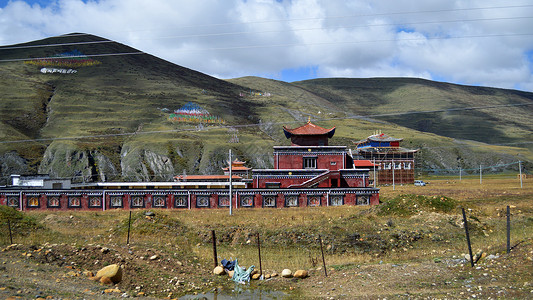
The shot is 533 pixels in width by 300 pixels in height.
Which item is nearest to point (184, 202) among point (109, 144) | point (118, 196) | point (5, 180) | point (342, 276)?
point (118, 196)

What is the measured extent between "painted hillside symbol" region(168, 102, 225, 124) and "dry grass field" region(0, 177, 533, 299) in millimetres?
134159

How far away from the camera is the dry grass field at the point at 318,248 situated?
18234mm

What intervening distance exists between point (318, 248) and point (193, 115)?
524ft

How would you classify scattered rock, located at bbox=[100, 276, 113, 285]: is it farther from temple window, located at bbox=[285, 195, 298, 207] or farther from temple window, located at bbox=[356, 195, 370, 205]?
temple window, located at bbox=[356, 195, 370, 205]

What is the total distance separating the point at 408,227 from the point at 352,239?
16.7 feet

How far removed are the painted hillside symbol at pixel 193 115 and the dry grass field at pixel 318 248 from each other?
134m

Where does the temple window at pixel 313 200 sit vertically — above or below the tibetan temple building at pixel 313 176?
below

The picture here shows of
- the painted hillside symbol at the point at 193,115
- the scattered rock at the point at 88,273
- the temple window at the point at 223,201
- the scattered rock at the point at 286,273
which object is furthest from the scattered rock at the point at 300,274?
the painted hillside symbol at the point at 193,115

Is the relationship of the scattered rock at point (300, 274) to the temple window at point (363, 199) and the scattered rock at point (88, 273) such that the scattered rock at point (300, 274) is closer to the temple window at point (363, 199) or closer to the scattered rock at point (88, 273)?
the scattered rock at point (88, 273)

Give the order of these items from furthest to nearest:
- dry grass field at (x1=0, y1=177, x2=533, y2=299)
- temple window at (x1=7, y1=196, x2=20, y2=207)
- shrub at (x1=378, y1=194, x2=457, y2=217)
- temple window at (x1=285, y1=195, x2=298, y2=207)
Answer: temple window at (x1=7, y1=196, x2=20, y2=207), temple window at (x1=285, y1=195, x2=298, y2=207), shrub at (x1=378, y1=194, x2=457, y2=217), dry grass field at (x1=0, y1=177, x2=533, y2=299)

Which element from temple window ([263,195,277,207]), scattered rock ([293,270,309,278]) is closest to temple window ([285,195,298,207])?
temple window ([263,195,277,207])

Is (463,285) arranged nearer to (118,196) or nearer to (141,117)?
(118,196)

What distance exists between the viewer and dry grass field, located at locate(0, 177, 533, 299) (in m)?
18.2

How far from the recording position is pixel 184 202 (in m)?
51.2
